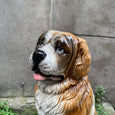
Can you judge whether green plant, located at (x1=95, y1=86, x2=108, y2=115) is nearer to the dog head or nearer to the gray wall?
the gray wall

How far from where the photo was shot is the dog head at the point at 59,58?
1028 millimetres

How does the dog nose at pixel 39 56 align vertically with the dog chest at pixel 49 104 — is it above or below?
above

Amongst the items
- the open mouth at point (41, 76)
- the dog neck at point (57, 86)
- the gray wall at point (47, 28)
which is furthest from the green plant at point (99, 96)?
the open mouth at point (41, 76)

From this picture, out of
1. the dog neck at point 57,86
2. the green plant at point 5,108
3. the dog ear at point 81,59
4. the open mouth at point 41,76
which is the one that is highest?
the dog ear at point 81,59

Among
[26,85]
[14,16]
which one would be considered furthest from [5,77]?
[14,16]

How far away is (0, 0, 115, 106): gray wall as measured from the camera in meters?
1.97

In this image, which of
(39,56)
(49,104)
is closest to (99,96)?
(49,104)

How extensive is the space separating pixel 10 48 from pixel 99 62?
1.54 metres

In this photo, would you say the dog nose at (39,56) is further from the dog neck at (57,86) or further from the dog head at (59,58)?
the dog neck at (57,86)

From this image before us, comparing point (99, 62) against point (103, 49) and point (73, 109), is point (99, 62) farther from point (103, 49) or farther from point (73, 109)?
point (73, 109)

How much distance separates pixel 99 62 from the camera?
7.28 feet

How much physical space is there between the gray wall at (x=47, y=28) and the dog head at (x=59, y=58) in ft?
3.14

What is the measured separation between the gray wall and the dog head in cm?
96

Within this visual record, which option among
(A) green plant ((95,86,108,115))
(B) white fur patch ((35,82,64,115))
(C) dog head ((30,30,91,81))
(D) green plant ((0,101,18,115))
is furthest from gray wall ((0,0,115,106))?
(B) white fur patch ((35,82,64,115))
